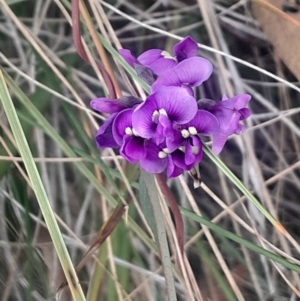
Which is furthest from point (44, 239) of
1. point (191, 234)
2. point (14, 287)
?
point (191, 234)

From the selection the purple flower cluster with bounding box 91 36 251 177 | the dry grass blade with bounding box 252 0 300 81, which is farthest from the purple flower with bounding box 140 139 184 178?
the dry grass blade with bounding box 252 0 300 81

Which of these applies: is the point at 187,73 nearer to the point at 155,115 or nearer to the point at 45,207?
the point at 155,115

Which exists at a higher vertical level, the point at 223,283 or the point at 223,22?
the point at 223,22

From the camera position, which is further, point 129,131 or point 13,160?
point 13,160

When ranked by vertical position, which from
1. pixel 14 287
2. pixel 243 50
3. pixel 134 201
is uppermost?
pixel 243 50

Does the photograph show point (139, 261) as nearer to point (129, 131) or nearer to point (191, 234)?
point (191, 234)

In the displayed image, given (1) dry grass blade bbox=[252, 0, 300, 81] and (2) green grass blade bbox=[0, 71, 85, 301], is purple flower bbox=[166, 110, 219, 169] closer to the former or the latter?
(2) green grass blade bbox=[0, 71, 85, 301]
